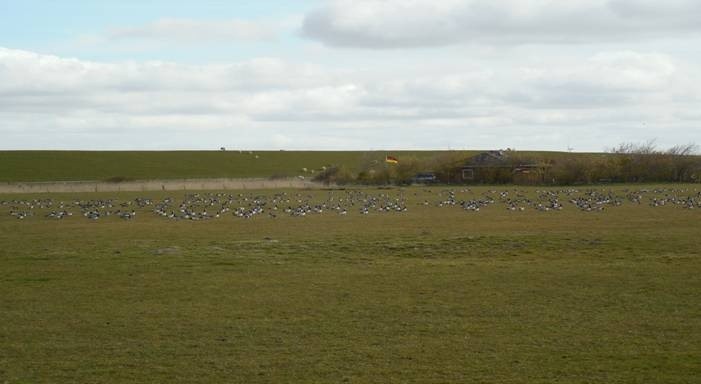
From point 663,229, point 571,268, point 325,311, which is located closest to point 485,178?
point 663,229

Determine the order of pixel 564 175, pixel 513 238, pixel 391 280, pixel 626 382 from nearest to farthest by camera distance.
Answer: pixel 626 382 < pixel 391 280 < pixel 513 238 < pixel 564 175

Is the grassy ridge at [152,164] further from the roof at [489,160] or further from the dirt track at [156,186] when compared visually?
the roof at [489,160]

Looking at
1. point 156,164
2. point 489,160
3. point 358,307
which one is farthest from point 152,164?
point 358,307

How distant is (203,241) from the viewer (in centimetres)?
2844

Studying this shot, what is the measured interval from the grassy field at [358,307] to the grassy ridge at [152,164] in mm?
84718

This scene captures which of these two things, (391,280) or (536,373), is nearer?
(536,373)

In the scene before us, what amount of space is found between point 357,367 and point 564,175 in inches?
3222

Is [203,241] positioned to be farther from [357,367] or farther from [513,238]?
[357,367]

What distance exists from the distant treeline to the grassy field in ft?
204

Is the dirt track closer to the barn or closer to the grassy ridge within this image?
the grassy ridge

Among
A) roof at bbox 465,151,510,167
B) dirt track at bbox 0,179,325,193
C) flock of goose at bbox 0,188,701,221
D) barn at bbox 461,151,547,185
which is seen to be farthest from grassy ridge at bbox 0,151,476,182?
flock of goose at bbox 0,188,701,221

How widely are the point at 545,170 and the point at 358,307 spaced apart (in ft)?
A: 264

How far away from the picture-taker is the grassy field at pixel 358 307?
10.9m

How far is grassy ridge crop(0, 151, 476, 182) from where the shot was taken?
111125mm
